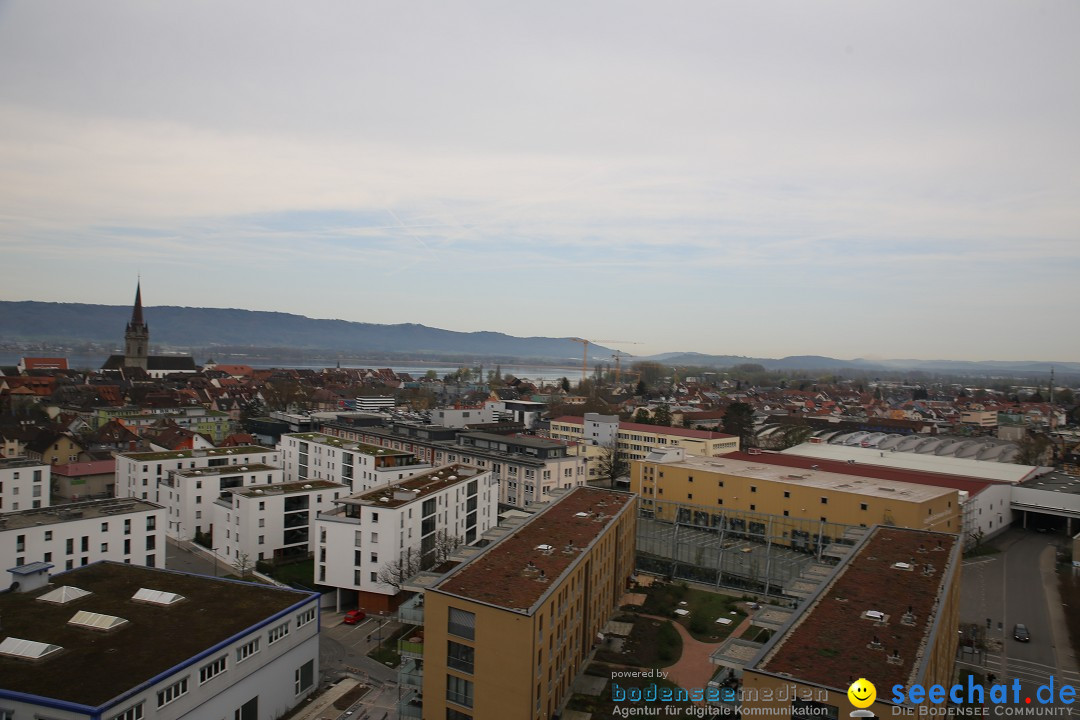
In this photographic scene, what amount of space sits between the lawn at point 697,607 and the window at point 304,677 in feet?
21.6

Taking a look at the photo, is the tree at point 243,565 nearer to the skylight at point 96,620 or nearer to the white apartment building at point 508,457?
the skylight at point 96,620

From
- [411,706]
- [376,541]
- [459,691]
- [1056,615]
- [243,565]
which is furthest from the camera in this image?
[243,565]

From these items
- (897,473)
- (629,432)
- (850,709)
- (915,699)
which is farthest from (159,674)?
(629,432)

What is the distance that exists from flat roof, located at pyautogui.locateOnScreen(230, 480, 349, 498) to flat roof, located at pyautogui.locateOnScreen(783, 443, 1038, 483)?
1880 centimetres

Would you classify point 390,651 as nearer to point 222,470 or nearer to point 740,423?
point 222,470

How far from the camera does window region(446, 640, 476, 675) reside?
9.31 metres

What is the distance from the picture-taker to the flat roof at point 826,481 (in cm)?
1819

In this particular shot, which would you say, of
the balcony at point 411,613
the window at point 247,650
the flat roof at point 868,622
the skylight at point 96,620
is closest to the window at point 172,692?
the window at point 247,650

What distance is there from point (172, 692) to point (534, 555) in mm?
5126

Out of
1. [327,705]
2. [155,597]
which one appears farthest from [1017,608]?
[155,597]

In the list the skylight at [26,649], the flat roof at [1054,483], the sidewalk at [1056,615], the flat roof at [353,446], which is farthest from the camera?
the flat roof at [1054,483]

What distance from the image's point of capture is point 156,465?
830 inches

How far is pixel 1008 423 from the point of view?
50562mm

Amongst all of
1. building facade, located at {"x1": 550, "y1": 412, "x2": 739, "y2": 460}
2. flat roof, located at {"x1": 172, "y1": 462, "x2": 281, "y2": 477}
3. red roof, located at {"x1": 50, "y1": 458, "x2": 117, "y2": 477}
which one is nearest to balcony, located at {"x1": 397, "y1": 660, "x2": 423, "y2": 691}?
flat roof, located at {"x1": 172, "y1": 462, "x2": 281, "y2": 477}
